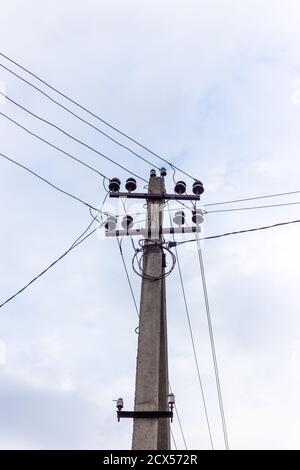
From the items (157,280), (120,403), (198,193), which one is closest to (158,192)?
(198,193)

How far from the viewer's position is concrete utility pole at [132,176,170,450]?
7.76m

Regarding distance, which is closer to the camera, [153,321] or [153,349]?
[153,349]

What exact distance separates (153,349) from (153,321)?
0.46m

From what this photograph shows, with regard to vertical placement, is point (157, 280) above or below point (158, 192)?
below

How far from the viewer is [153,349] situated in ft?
27.5

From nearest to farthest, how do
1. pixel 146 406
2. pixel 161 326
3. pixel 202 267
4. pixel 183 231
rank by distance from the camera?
pixel 146 406
pixel 161 326
pixel 183 231
pixel 202 267

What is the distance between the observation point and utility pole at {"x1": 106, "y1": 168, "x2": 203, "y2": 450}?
25.6ft

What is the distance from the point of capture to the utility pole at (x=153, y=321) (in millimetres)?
7812

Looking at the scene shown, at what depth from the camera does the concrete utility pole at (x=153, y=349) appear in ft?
25.5
